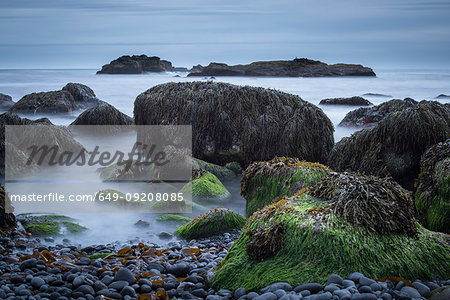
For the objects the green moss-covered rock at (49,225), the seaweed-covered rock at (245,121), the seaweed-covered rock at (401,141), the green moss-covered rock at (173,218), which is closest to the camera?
the green moss-covered rock at (49,225)

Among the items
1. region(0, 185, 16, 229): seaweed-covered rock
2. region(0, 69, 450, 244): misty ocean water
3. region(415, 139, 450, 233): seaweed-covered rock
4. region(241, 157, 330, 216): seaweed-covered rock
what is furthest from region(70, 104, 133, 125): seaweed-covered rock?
region(415, 139, 450, 233): seaweed-covered rock

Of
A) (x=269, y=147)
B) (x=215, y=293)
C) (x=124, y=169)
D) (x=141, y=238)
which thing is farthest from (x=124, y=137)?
(x=215, y=293)

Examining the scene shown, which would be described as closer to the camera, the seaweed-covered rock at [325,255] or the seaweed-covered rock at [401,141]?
the seaweed-covered rock at [325,255]

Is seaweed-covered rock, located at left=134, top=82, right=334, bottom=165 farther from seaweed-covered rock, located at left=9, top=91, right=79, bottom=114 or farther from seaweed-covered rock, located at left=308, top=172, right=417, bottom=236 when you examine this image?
seaweed-covered rock, located at left=9, top=91, right=79, bottom=114

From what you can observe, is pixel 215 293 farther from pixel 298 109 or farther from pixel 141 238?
pixel 298 109

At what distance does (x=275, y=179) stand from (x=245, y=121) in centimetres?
335

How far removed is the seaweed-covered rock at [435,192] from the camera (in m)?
4.77

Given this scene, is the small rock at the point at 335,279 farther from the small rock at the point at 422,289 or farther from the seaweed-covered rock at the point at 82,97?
the seaweed-covered rock at the point at 82,97

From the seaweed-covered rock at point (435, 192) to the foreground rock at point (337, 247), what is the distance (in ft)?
4.22

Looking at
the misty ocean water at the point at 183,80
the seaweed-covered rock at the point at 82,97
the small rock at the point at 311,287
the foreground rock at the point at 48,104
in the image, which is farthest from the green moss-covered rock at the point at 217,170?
the seaweed-covered rock at the point at 82,97

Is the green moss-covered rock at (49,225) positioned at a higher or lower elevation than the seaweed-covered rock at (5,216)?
lower

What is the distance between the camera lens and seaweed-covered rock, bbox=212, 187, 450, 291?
3137mm

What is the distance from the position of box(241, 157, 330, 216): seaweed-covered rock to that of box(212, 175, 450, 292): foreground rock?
1697 millimetres

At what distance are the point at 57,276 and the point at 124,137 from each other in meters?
9.05
